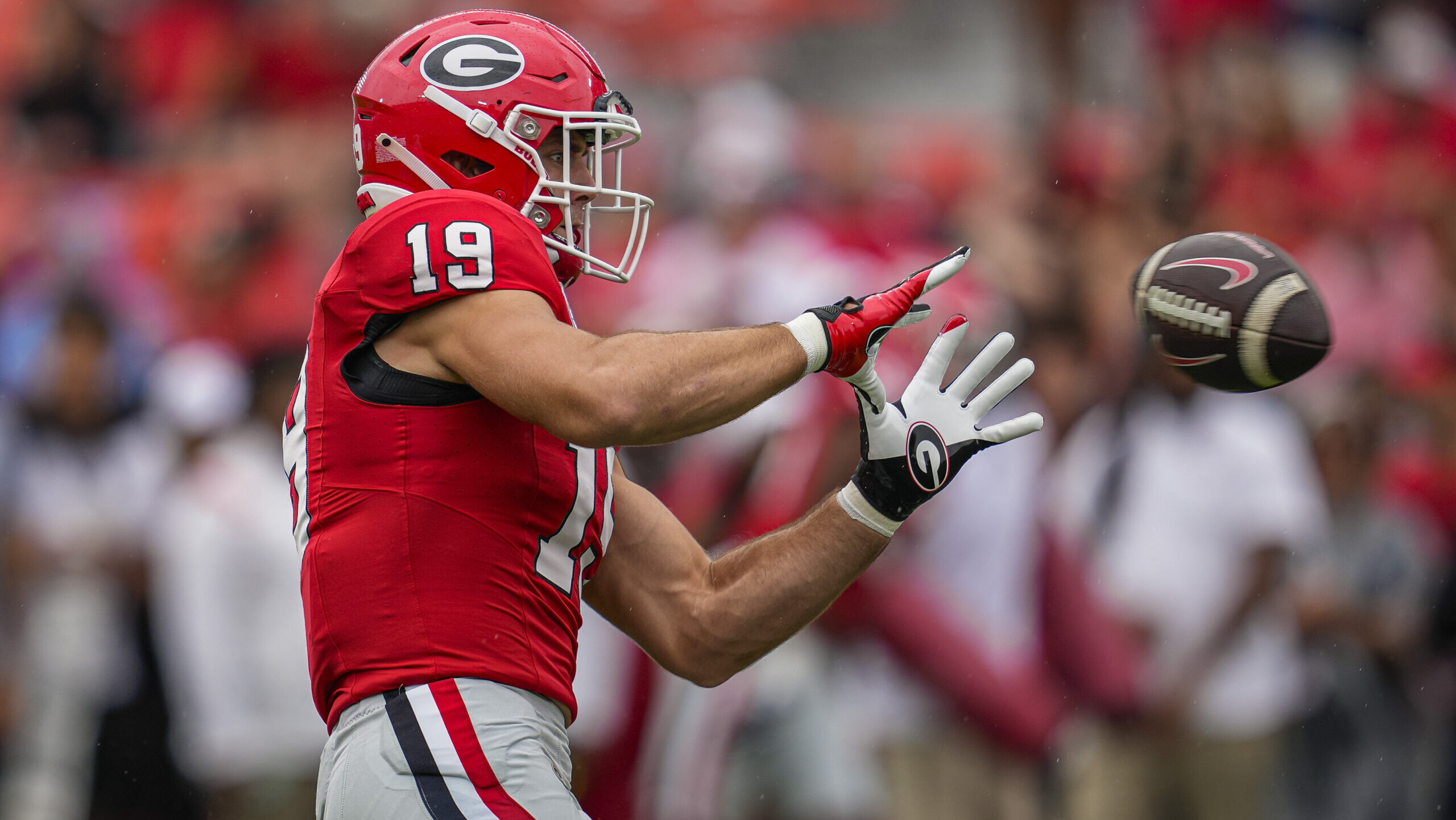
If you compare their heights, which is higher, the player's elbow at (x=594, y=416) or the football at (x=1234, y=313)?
the player's elbow at (x=594, y=416)

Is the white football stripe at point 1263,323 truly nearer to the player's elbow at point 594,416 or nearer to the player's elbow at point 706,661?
the player's elbow at point 706,661

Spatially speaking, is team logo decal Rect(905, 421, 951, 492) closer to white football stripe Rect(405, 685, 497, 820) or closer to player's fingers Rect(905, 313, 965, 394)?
player's fingers Rect(905, 313, 965, 394)

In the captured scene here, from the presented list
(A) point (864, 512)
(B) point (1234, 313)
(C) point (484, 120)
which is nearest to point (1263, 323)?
(B) point (1234, 313)

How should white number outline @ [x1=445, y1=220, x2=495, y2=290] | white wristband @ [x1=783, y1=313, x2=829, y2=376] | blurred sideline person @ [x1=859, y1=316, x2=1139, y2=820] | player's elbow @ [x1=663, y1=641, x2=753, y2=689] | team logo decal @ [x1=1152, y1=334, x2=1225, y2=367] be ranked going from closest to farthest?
white number outline @ [x1=445, y1=220, x2=495, y2=290] → white wristband @ [x1=783, y1=313, x2=829, y2=376] → player's elbow @ [x1=663, y1=641, x2=753, y2=689] → team logo decal @ [x1=1152, y1=334, x2=1225, y2=367] → blurred sideline person @ [x1=859, y1=316, x2=1139, y2=820]

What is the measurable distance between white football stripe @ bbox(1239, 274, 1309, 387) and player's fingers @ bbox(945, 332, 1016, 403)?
0.55 m

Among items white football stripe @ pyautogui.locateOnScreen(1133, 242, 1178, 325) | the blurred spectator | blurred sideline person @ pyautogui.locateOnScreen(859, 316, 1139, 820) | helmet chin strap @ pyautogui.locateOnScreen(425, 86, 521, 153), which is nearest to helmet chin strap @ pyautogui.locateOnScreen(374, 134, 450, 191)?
helmet chin strap @ pyautogui.locateOnScreen(425, 86, 521, 153)

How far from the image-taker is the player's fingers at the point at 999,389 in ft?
10.9

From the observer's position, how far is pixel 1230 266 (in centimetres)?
360

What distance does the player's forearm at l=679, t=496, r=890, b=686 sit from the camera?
343 centimetres

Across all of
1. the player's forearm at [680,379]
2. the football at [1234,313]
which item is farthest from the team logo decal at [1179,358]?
the player's forearm at [680,379]

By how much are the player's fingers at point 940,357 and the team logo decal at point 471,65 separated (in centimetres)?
100

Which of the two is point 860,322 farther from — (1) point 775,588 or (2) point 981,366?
(1) point 775,588

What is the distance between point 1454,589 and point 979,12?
6.83 meters

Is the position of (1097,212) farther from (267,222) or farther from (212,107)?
(212,107)
